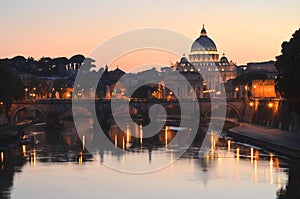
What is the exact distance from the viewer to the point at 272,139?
2672 inches

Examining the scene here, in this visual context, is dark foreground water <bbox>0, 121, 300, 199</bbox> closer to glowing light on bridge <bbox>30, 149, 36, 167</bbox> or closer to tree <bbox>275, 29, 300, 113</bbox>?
glowing light on bridge <bbox>30, 149, 36, 167</bbox>

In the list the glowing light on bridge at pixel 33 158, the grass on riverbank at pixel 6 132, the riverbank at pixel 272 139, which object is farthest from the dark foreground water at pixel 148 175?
the grass on riverbank at pixel 6 132

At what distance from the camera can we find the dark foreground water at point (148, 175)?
41.9 m

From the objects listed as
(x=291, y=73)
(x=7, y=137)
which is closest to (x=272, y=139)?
(x=291, y=73)

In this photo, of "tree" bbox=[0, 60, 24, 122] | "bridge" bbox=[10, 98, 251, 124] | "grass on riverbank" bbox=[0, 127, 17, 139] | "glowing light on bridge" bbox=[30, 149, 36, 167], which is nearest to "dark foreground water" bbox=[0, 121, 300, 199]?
"glowing light on bridge" bbox=[30, 149, 36, 167]

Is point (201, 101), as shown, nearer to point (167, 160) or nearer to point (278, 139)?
point (278, 139)

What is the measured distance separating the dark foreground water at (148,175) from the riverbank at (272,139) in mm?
1039

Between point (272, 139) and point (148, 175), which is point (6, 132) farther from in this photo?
point (148, 175)

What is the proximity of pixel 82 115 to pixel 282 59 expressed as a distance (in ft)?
243

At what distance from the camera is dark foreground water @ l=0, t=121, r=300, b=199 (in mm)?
41906

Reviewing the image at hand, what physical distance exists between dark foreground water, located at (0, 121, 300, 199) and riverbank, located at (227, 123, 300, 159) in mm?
1039

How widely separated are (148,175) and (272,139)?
21.3 metres

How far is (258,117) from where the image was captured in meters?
97.6

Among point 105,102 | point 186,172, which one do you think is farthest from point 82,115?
point 186,172
